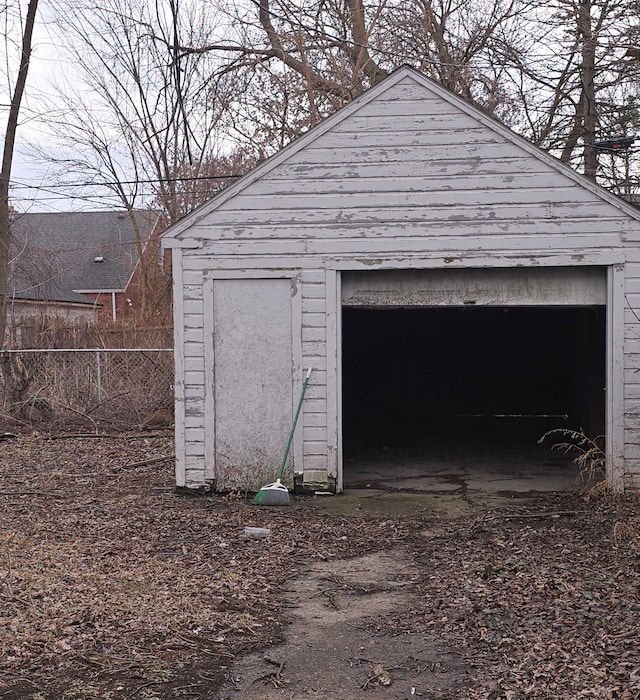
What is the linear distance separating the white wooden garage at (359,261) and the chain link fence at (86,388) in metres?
6.19

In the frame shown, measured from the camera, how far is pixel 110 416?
15703mm

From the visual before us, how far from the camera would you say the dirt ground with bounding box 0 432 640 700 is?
14.8 ft

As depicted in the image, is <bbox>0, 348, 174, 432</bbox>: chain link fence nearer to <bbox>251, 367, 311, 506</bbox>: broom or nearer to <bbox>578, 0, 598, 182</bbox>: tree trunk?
<bbox>251, 367, 311, 506</bbox>: broom

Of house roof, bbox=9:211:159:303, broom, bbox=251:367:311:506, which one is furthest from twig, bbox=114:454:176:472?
house roof, bbox=9:211:159:303

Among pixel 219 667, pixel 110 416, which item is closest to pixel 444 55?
pixel 110 416

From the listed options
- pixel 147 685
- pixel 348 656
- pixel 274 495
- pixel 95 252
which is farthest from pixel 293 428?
pixel 95 252

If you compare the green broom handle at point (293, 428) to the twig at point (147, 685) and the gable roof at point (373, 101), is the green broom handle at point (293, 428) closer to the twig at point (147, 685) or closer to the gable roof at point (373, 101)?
the gable roof at point (373, 101)

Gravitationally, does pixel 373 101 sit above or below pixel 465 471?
above

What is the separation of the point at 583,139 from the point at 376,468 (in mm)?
10521

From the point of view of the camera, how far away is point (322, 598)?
6098 millimetres

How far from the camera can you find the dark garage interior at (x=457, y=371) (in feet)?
55.1

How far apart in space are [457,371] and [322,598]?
41.7ft

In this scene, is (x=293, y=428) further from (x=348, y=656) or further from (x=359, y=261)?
(x=348, y=656)

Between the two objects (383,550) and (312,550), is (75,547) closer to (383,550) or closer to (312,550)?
(312,550)
